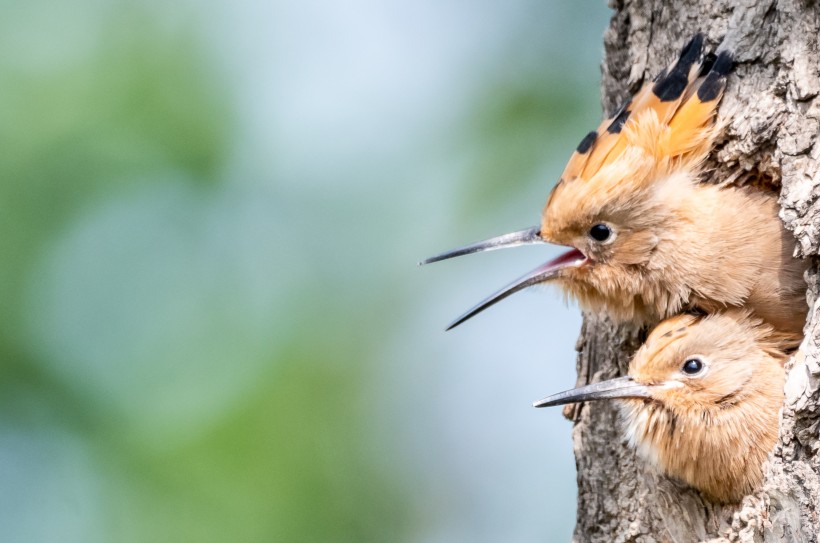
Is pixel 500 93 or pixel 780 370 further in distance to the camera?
pixel 500 93

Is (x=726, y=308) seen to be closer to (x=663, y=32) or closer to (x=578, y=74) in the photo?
(x=663, y=32)

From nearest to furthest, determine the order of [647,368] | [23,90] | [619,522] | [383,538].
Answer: [647,368] < [619,522] < [23,90] < [383,538]

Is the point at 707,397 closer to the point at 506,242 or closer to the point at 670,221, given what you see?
the point at 670,221

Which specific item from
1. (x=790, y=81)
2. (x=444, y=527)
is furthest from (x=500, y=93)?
(x=790, y=81)

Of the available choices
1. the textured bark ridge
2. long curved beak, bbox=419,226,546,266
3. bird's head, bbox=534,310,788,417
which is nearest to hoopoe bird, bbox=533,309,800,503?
bird's head, bbox=534,310,788,417

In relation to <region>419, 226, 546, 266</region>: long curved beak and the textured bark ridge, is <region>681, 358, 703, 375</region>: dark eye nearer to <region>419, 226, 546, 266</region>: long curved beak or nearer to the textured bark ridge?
the textured bark ridge

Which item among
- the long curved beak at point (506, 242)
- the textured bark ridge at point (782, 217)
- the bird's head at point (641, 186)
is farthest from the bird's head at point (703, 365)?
the long curved beak at point (506, 242)
